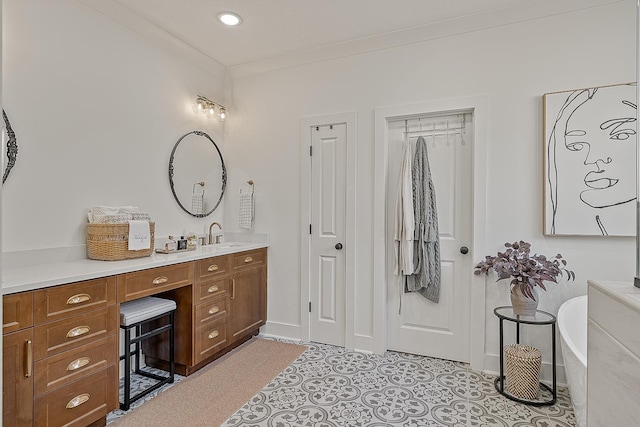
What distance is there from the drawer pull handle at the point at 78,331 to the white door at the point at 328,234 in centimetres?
193

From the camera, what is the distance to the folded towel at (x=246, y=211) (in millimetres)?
3613

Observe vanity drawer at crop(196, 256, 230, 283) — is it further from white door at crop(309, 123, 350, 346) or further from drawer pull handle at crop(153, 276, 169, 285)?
white door at crop(309, 123, 350, 346)

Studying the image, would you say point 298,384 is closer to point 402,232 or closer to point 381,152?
point 402,232

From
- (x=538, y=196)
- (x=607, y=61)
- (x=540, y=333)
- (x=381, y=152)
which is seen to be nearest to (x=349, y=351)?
(x=540, y=333)

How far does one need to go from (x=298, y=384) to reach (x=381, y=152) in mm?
1993

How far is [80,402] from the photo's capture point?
1.89 metres

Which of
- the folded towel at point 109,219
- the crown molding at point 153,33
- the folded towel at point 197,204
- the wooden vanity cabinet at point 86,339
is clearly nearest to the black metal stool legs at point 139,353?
the wooden vanity cabinet at point 86,339

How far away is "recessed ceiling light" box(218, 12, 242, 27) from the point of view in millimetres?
2743

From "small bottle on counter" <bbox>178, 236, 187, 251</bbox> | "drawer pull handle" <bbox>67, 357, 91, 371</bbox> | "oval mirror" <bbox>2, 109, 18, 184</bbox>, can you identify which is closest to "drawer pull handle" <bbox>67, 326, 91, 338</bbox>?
"drawer pull handle" <bbox>67, 357, 91, 371</bbox>

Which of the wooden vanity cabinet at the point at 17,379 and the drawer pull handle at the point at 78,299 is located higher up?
the drawer pull handle at the point at 78,299

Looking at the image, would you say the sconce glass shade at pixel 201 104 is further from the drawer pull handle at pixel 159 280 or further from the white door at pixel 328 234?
the drawer pull handle at pixel 159 280

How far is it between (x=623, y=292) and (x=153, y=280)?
2.38 metres

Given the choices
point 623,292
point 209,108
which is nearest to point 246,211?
point 209,108

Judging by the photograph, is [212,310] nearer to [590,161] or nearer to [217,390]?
[217,390]
